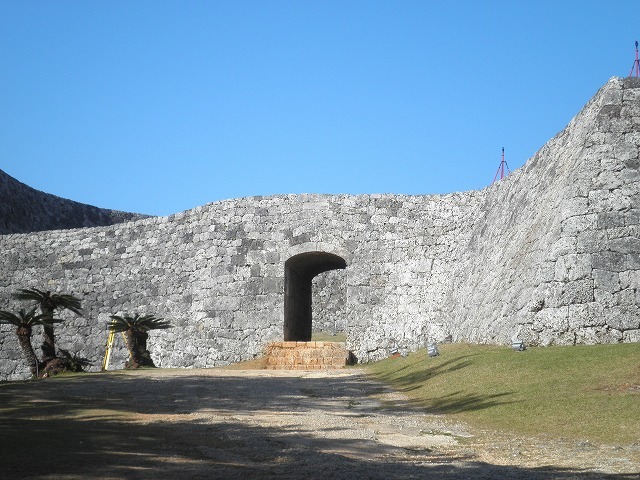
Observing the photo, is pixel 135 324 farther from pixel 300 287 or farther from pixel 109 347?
pixel 300 287

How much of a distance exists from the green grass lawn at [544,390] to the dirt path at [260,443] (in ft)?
1.52

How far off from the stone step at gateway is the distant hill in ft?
46.6

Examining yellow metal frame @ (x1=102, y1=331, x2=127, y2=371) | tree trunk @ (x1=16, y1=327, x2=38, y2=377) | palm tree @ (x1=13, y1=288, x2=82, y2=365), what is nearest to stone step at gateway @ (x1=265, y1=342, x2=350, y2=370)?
palm tree @ (x1=13, y1=288, x2=82, y2=365)

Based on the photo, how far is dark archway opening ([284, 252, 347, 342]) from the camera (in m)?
20.8

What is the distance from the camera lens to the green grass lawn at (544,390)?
23.4 ft

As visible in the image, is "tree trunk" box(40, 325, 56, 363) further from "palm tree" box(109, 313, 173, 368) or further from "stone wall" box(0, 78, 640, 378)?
"stone wall" box(0, 78, 640, 378)

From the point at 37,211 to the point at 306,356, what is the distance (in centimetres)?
1647

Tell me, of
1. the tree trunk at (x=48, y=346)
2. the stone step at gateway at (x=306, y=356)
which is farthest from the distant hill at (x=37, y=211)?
the stone step at gateway at (x=306, y=356)

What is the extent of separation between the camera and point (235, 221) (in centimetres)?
2112

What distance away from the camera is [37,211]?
30.2m

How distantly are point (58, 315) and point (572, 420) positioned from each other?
62.0 feet

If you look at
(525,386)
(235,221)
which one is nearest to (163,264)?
(235,221)

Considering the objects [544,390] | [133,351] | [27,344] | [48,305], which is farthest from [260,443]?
[133,351]

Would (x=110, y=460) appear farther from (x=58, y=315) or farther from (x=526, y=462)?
(x=58, y=315)
